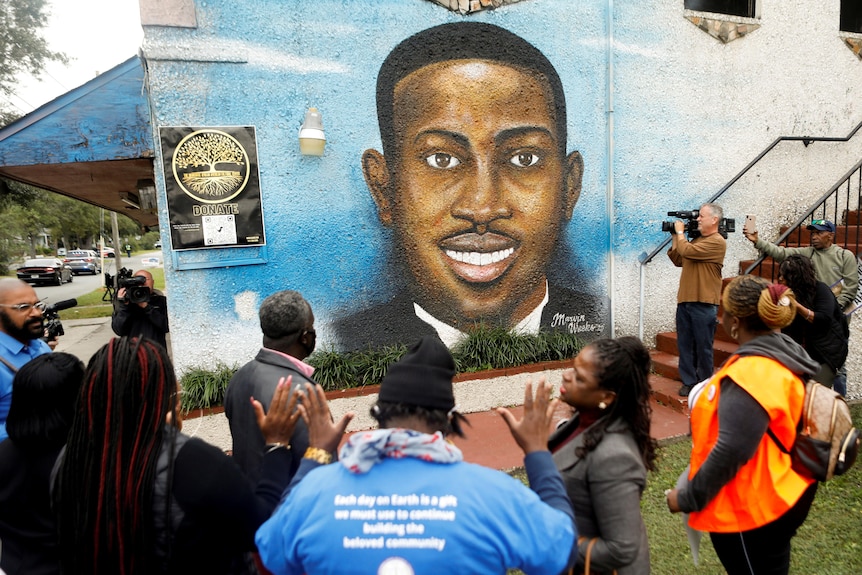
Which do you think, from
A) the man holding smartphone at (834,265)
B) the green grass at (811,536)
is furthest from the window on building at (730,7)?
the green grass at (811,536)

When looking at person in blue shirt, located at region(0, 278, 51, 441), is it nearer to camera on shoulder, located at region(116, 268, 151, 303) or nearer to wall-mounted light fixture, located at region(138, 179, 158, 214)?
camera on shoulder, located at region(116, 268, 151, 303)

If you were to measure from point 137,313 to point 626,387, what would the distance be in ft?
12.8

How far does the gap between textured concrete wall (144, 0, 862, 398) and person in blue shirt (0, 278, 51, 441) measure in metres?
1.97

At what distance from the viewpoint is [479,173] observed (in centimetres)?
585

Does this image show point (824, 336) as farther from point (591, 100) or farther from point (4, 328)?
point (4, 328)

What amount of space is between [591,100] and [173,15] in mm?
4320

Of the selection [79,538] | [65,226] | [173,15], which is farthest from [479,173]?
[65,226]

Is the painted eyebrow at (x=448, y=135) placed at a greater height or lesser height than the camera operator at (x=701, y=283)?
greater

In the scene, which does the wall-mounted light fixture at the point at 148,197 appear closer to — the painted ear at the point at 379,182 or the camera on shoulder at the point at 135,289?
the camera on shoulder at the point at 135,289

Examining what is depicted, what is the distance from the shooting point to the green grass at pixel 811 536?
122 inches

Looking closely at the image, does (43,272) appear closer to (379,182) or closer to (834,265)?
(379,182)

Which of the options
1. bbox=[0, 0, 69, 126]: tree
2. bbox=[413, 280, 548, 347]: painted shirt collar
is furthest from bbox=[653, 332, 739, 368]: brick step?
bbox=[0, 0, 69, 126]: tree
